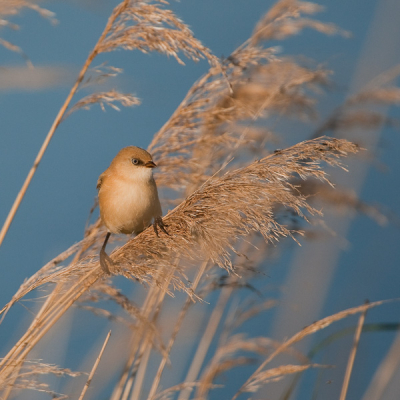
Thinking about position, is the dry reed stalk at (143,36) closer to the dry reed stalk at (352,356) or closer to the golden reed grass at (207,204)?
the golden reed grass at (207,204)

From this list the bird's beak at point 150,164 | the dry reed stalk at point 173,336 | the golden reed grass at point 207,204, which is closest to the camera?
the golden reed grass at point 207,204

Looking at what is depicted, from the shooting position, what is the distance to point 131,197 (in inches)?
109

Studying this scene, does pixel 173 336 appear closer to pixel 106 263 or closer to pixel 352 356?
pixel 106 263

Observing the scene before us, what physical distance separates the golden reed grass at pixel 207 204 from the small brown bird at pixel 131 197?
0.10 metres

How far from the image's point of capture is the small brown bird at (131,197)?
275 centimetres

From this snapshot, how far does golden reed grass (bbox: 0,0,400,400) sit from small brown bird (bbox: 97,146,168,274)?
3.8 inches

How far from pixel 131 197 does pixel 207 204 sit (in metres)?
0.85

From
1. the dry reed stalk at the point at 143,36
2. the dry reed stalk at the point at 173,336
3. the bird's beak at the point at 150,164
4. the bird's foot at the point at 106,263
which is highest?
the dry reed stalk at the point at 143,36

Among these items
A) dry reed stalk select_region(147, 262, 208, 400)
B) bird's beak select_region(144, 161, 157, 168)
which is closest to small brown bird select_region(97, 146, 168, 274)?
bird's beak select_region(144, 161, 157, 168)

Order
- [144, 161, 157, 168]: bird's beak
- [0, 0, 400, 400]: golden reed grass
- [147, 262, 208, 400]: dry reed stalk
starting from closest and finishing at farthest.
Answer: [0, 0, 400, 400]: golden reed grass < [147, 262, 208, 400]: dry reed stalk < [144, 161, 157, 168]: bird's beak

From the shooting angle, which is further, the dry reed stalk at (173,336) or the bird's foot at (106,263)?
the dry reed stalk at (173,336)

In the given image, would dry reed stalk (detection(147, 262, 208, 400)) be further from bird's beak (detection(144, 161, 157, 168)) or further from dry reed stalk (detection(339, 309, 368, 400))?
dry reed stalk (detection(339, 309, 368, 400))

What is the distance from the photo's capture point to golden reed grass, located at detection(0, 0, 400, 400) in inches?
77.3

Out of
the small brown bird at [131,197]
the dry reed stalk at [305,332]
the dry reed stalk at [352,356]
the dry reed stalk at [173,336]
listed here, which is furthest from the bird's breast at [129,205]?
the dry reed stalk at [352,356]
